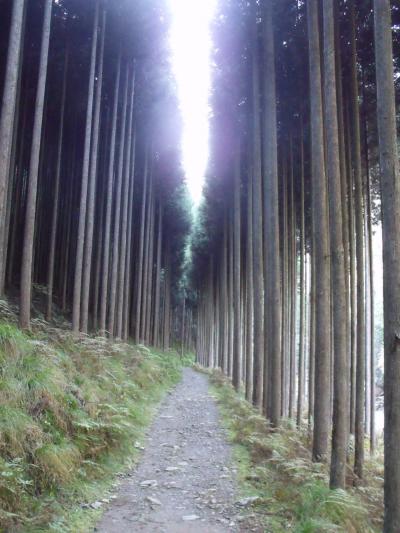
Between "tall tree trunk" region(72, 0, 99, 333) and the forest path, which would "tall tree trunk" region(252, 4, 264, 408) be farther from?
"tall tree trunk" region(72, 0, 99, 333)

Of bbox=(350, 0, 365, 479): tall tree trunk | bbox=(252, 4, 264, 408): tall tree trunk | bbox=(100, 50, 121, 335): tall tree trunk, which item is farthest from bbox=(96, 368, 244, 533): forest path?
bbox=(100, 50, 121, 335): tall tree trunk

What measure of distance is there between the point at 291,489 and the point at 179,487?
5.03ft

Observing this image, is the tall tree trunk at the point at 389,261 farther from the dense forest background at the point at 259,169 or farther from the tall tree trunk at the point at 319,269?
the tall tree trunk at the point at 319,269

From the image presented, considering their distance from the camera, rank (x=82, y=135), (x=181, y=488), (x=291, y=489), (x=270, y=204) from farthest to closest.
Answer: (x=82, y=135) < (x=270, y=204) < (x=181, y=488) < (x=291, y=489)

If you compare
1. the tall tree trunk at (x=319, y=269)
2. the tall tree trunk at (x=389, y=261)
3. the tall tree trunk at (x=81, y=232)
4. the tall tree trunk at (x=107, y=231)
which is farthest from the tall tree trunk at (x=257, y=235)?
the tall tree trunk at (x=389, y=261)

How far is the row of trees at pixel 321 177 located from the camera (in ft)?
14.9

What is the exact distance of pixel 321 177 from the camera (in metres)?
7.42

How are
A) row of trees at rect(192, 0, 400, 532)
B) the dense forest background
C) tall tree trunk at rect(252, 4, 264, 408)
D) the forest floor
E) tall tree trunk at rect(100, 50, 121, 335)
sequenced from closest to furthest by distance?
1. row of trees at rect(192, 0, 400, 532)
2. the forest floor
3. the dense forest background
4. tall tree trunk at rect(252, 4, 264, 408)
5. tall tree trunk at rect(100, 50, 121, 335)

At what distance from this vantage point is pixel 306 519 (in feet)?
15.1

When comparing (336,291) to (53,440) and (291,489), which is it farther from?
(53,440)

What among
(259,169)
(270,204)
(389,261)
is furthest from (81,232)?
(389,261)

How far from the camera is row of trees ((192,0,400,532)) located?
4527 mm

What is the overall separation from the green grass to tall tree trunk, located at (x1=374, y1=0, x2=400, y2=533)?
3.04 m

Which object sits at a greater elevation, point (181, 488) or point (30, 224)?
point (30, 224)
